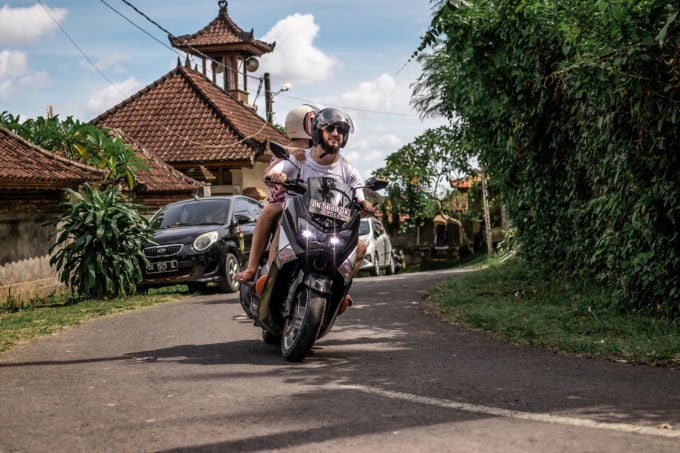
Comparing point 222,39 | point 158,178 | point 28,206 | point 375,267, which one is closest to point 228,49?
point 222,39

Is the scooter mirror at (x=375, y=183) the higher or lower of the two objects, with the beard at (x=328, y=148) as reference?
lower

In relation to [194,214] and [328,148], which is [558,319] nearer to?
[328,148]

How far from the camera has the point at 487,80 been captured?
40.0 ft

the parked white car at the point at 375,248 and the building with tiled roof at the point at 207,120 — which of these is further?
the building with tiled roof at the point at 207,120

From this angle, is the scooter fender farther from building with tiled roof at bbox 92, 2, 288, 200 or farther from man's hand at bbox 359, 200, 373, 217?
building with tiled roof at bbox 92, 2, 288, 200

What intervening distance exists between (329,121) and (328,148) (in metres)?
0.23

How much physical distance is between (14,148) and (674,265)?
13136 mm

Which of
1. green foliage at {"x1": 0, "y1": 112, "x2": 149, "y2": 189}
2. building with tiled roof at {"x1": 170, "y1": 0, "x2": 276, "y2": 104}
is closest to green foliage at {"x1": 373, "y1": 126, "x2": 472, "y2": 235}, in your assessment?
building with tiled roof at {"x1": 170, "y1": 0, "x2": 276, "y2": 104}

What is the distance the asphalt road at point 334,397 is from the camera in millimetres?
4473

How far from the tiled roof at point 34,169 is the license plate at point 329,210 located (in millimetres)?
9441

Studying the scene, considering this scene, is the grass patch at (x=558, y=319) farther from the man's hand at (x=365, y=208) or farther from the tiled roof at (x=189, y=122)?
the tiled roof at (x=189, y=122)

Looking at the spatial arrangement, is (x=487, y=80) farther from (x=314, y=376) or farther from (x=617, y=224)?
(x=314, y=376)

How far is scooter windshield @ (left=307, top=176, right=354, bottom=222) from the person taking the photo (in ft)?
22.6

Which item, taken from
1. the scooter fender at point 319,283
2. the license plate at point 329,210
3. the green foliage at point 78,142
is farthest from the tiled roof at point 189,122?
the scooter fender at point 319,283
